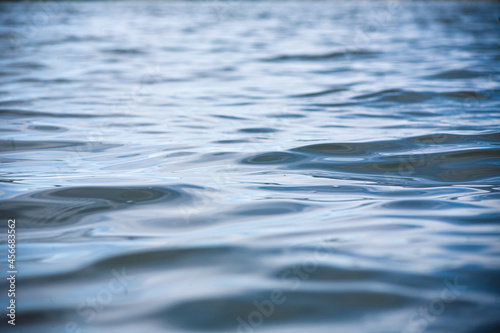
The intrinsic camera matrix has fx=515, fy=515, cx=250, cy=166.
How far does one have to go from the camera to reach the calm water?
166 cm

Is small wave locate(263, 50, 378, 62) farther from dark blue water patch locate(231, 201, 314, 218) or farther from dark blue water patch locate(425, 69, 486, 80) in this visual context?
dark blue water patch locate(231, 201, 314, 218)

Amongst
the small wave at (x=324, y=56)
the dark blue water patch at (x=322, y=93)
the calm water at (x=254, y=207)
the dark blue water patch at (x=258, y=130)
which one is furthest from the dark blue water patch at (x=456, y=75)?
the dark blue water patch at (x=258, y=130)

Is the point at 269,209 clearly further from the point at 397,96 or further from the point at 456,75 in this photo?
the point at 456,75

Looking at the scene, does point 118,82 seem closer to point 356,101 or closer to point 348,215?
point 356,101

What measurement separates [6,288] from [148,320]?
0.57 meters

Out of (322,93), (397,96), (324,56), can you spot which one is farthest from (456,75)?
(324,56)

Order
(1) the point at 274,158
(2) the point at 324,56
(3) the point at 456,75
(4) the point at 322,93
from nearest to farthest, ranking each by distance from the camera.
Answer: (1) the point at 274,158 < (4) the point at 322,93 < (3) the point at 456,75 < (2) the point at 324,56

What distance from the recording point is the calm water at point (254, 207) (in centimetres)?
166

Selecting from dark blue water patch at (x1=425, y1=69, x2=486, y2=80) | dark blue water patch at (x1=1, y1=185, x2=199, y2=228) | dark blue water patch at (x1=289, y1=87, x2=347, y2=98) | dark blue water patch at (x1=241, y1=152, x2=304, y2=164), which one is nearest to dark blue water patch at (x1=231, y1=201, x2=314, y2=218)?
dark blue water patch at (x1=1, y1=185, x2=199, y2=228)

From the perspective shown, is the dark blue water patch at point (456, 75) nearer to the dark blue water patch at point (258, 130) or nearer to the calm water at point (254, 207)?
the calm water at point (254, 207)

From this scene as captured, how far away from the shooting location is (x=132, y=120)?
15.8 ft

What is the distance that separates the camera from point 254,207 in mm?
2531

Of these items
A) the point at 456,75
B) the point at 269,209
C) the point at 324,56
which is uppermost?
the point at 324,56

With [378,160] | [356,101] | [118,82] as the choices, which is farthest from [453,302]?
[118,82]
